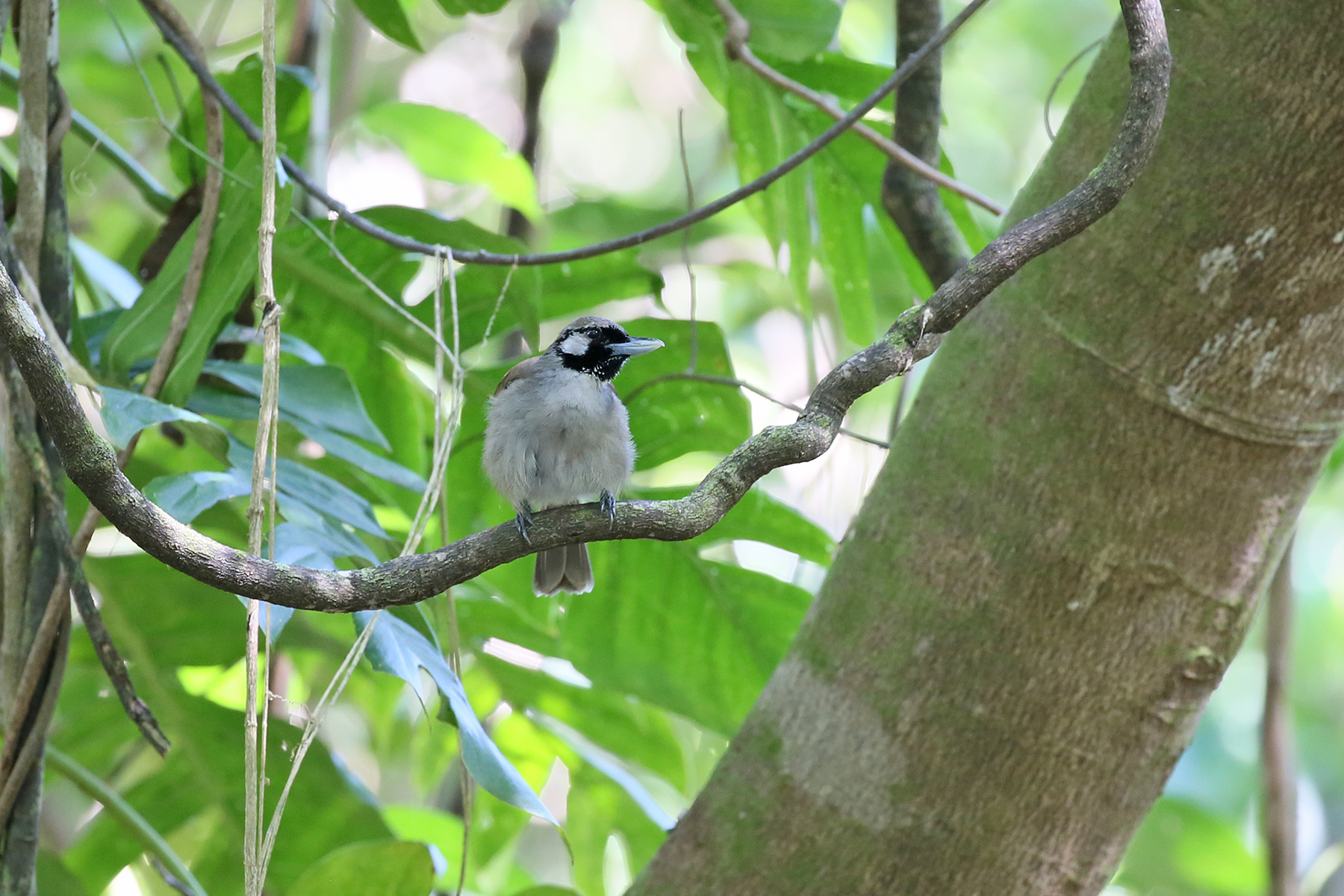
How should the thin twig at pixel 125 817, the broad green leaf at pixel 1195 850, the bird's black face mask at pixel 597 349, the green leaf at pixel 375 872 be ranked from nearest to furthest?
1. the green leaf at pixel 375 872
2. the thin twig at pixel 125 817
3. the bird's black face mask at pixel 597 349
4. the broad green leaf at pixel 1195 850

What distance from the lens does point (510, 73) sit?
255 inches

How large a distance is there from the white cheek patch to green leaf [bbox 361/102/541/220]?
17.4 inches

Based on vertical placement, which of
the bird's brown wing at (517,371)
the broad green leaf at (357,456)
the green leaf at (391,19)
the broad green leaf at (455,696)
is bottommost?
the broad green leaf at (455,696)

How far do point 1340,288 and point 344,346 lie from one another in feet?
7.21

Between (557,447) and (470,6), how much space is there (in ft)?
3.66

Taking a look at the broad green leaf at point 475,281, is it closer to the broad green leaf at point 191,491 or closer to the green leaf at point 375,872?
the broad green leaf at point 191,491

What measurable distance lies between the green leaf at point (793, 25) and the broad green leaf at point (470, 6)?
597 mm

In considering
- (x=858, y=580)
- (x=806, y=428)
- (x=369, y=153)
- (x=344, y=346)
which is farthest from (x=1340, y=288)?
(x=369, y=153)

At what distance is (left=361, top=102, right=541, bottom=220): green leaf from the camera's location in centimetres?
336

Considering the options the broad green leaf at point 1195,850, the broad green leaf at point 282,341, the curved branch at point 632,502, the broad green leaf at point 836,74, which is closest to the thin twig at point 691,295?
the broad green leaf at point 836,74

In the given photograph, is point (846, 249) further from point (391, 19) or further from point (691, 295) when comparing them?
point (391, 19)

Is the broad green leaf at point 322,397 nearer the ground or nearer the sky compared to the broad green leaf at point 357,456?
nearer the sky

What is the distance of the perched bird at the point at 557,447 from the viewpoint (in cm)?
285

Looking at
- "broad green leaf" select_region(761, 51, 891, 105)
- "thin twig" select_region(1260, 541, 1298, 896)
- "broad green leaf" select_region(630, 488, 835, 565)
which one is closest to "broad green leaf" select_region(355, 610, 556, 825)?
"broad green leaf" select_region(630, 488, 835, 565)
